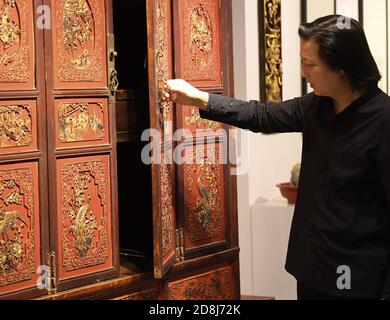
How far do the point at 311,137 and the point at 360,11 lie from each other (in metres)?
2.42

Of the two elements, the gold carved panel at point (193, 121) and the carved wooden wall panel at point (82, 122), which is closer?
the carved wooden wall panel at point (82, 122)

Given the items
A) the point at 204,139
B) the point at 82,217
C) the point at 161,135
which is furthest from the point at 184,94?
the point at 82,217

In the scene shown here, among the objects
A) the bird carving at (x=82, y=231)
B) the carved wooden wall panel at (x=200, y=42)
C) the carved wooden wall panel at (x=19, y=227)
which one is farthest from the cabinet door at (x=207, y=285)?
the carved wooden wall panel at (x=200, y=42)

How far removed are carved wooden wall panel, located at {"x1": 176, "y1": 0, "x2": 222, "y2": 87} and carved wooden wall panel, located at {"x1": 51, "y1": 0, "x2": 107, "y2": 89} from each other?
38 centimetres

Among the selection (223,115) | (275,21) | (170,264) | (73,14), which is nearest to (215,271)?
(170,264)

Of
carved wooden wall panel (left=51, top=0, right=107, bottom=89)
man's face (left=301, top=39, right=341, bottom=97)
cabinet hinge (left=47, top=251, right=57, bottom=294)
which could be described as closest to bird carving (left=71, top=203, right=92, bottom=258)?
cabinet hinge (left=47, top=251, right=57, bottom=294)

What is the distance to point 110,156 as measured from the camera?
2.65m

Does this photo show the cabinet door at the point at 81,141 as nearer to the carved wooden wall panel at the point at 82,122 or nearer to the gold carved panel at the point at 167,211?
the carved wooden wall panel at the point at 82,122

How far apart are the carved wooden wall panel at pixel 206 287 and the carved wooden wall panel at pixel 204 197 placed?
146 millimetres

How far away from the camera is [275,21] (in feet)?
13.0

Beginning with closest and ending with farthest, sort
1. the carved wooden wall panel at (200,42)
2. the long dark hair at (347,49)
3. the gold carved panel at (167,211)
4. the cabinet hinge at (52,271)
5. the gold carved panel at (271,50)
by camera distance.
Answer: the long dark hair at (347,49), the cabinet hinge at (52,271), the gold carved panel at (167,211), the carved wooden wall panel at (200,42), the gold carved panel at (271,50)

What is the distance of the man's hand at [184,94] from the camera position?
99.9 inches

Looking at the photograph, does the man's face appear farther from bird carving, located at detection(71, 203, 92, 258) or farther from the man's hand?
bird carving, located at detection(71, 203, 92, 258)

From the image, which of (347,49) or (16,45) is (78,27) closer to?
(16,45)
